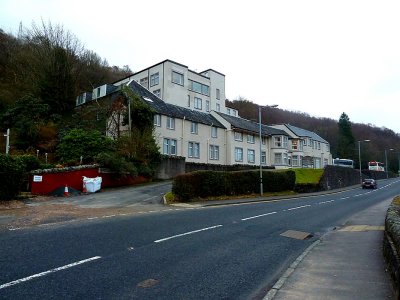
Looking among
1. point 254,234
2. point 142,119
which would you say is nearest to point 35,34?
point 142,119

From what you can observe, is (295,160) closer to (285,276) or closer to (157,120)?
(157,120)

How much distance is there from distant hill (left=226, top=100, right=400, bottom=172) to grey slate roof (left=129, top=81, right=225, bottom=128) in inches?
1688

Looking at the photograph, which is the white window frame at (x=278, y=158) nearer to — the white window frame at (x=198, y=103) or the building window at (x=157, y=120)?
the white window frame at (x=198, y=103)

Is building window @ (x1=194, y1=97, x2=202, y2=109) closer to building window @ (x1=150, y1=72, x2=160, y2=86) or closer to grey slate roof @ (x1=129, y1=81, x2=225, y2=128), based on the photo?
grey slate roof @ (x1=129, y1=81, x2=225, y2=128)

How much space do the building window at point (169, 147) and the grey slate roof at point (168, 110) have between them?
3.00m

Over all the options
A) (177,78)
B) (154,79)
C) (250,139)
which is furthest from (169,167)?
(250,139)

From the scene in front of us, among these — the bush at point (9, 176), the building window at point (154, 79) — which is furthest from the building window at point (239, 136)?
the bush at point (9, 176)

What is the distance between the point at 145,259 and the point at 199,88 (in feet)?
176

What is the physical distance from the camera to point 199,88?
60.8m

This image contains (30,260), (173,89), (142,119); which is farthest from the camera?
(173,89)

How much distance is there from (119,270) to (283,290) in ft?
10.4

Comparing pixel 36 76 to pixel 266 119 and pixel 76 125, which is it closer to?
pixel 76 125

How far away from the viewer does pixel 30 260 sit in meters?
8.12

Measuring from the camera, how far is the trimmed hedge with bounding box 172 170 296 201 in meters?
25.9
